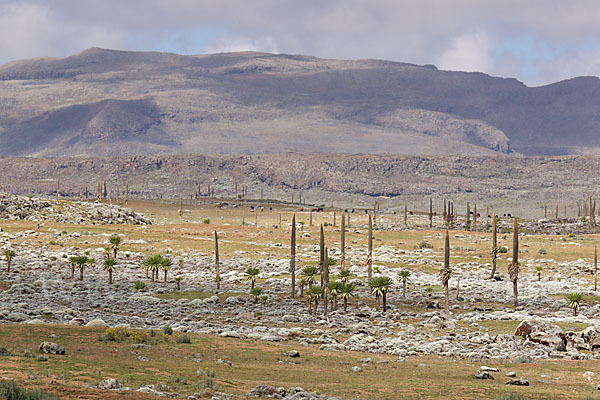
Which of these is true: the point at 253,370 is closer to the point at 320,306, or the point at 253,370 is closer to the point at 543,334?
the point at 543,334

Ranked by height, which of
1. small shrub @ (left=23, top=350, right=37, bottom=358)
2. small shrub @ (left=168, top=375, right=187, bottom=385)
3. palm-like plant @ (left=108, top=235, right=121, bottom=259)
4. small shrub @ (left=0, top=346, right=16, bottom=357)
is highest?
palm-like plant @ (left=108, top=235, right=121, bottom=259)

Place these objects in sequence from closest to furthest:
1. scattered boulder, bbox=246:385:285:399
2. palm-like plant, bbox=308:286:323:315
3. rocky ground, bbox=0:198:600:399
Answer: scattered boulder, bbox=246:385:285:399
rocky ground, bbox=0:198:600:399
palm-like plant, bbox=308:286:323:315

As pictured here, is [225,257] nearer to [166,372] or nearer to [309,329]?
[309,329]

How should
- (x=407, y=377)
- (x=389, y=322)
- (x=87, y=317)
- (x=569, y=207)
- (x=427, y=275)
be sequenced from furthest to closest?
(x=569, y=207)
(x=427, y=275)
(x=389, y=322)
(x=87, y=317)
(x=407, y=377)

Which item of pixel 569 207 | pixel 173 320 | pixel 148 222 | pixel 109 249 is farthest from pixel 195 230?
pixel 569 207

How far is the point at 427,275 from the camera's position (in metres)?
70.1

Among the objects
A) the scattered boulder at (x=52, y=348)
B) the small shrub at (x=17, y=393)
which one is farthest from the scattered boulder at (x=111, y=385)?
the scattered boulder at (x=52, y=348)

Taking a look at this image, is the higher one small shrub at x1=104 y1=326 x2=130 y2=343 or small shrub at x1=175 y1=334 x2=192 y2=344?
small shrub at x1=104 y1=326 x2=130 y2=343

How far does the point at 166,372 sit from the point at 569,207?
621 feet

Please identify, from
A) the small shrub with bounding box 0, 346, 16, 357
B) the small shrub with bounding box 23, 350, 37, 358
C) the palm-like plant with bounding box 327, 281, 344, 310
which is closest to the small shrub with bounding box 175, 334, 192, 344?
the small shrub with bounding box 23, 350, 37, 358

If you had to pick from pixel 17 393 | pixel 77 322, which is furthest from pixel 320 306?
pixel 17 393

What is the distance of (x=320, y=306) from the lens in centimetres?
5291

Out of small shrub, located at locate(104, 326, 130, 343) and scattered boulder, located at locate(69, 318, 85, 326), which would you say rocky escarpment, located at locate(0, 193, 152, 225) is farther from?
small shrub, located at locate(104, 326, 130, 343)

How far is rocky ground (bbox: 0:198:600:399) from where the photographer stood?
3869 centimetres
